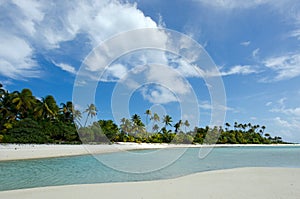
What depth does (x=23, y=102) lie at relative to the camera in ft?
109

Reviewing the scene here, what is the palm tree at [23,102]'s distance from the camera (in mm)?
32688

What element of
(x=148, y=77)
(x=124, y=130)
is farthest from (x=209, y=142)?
(x=148, y=77)

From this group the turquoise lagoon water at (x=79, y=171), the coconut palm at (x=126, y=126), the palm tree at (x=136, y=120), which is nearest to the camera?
the turquoise lagoon water at (x=79, y=171)

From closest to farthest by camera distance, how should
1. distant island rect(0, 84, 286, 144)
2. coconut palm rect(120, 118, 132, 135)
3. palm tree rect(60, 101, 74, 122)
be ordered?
1. distant island rect(0, 84, 286, 144)
2. palm tree rect(60, 101, 74, 122)
3. coconut palm rect(120, 118, 132, 135)

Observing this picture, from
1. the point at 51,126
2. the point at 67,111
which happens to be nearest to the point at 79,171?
the point at 51,126

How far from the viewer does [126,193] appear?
20.1ft

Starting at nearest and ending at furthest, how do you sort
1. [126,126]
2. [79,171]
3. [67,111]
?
[79,171]
[67,111]
[126,126]

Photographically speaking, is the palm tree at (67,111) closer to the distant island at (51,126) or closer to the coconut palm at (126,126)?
the distant island at (51,126)

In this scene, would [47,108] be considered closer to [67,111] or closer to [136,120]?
[67,111]

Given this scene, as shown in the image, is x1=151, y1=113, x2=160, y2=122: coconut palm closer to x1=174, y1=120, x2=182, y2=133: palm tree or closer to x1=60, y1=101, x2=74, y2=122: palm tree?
x1=174, y1=120, x2=182, y2=133: palm tree

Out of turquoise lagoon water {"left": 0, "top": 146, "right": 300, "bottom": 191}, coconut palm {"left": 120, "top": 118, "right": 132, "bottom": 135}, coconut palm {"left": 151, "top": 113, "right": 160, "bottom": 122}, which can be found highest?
coconut palm {"left": 151, "top": 113, "right": 160, "bottom": 122}

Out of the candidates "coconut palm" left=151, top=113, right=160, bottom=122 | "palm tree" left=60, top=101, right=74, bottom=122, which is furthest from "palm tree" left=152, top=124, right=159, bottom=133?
"palm tree" left=60, top=101, right=74, bottom=122

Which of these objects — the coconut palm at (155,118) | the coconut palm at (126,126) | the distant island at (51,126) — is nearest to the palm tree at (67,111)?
the distant island at (51,126)

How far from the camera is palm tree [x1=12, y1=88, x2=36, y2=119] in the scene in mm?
32688
